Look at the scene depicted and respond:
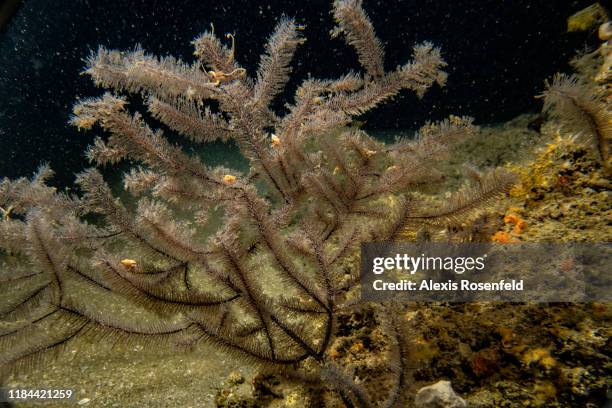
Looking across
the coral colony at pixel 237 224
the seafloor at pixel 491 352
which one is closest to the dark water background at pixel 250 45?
the coral colony at pixel 237 224

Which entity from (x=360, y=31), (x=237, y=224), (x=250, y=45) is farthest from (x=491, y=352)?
(x=250, y=45)

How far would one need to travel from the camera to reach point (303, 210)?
459 centimetres

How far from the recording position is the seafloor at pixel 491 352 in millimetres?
1431

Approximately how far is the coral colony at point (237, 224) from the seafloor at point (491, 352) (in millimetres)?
226

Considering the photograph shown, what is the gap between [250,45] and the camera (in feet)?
27.8

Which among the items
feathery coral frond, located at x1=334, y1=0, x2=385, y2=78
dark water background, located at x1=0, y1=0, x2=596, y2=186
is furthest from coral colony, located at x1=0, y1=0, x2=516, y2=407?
dark water background, located at x1=0, y1=0, x2=596, y2=186

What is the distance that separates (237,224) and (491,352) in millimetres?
1611

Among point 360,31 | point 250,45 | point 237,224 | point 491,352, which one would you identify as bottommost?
point 491,352

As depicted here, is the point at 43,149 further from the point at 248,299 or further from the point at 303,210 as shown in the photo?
the point at 248,299

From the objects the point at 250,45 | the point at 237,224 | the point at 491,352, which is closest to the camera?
the point at 491,352

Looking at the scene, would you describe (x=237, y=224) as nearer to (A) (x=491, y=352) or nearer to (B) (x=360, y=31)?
(A) (x=491, y=352)

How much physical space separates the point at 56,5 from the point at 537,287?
10360mm

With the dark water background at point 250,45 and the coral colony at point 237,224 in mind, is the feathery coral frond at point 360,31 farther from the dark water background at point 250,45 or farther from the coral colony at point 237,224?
the dark water background at point 250,45

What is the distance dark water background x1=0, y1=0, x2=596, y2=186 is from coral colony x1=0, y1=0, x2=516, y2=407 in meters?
5.43
